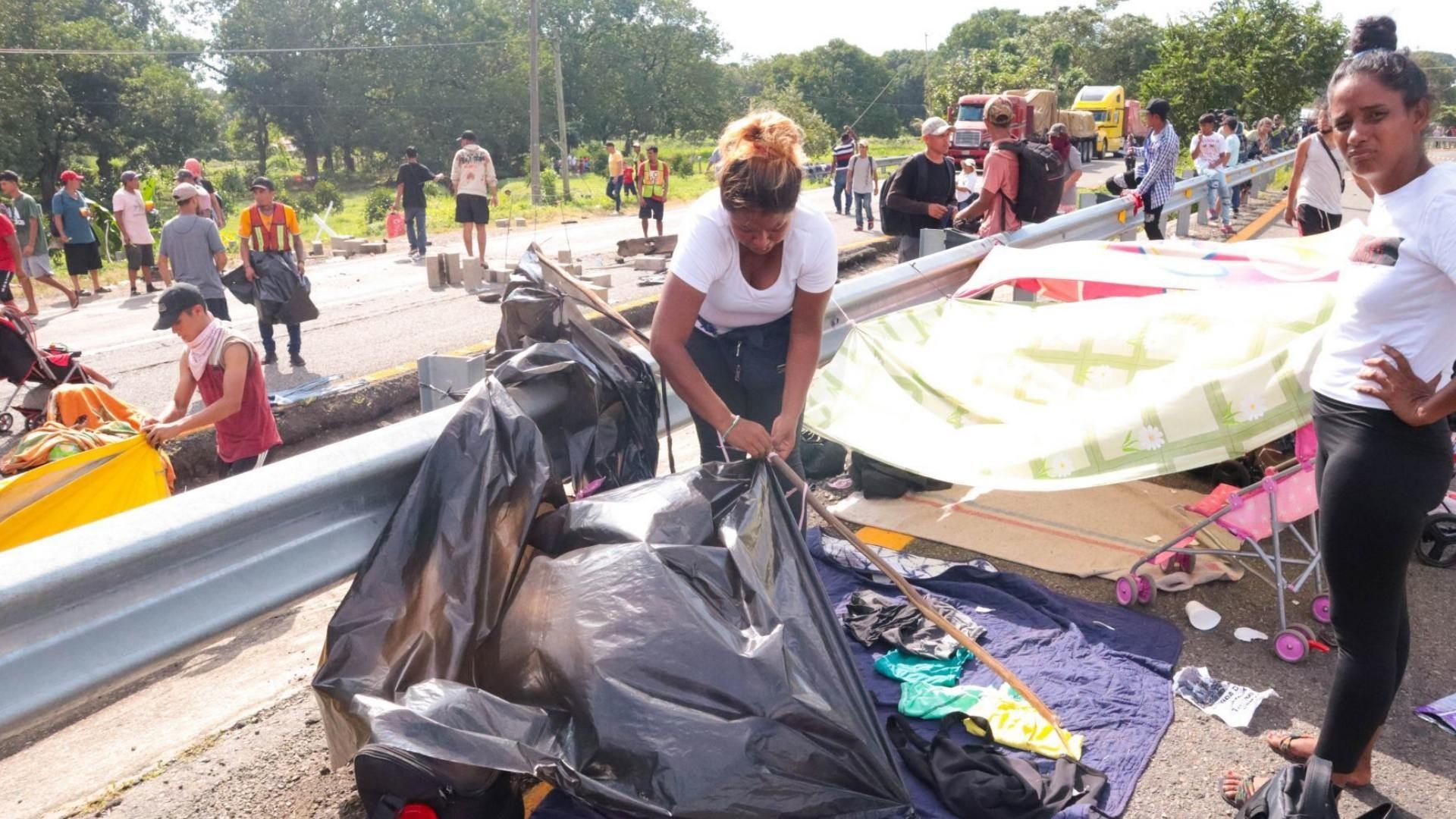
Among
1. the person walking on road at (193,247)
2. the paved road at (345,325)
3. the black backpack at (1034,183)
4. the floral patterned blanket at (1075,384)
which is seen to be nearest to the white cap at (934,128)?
the black backpack at (1034,183)

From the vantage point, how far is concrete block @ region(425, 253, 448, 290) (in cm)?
1463

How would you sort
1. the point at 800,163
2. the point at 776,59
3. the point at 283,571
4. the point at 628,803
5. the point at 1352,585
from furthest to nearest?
the point at 776,59 → the point at 800,163 → the point at 1352,585 → the point at 283,571 → the point at 628,803

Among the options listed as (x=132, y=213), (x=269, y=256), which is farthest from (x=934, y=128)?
(x=132, y=213)

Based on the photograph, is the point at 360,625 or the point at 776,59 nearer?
the point at 360,625

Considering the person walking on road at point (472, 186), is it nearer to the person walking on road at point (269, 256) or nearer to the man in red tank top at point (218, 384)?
the person walking on road at point (269, 256)

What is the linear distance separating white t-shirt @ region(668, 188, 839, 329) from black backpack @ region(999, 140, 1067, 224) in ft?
14.8

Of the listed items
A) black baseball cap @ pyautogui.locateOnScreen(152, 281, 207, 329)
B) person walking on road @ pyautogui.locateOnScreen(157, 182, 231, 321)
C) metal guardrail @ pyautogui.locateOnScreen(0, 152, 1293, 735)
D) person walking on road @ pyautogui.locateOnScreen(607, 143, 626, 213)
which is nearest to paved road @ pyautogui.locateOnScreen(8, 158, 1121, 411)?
person walking on road @ pyautogui.locateOnScreen(157, 182, 231, 321)

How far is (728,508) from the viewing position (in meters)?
2.80

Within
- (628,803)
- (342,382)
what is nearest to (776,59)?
(342,382)

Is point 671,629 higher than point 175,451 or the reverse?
higher

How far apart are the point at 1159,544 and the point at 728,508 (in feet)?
7.53

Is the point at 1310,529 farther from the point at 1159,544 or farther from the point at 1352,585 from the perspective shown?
the point at 1352,585

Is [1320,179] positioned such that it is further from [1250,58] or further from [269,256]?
[1250,58]

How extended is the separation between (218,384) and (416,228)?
13.9 metres
